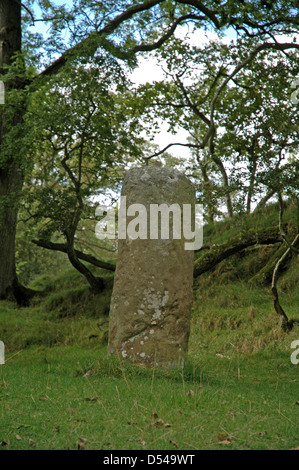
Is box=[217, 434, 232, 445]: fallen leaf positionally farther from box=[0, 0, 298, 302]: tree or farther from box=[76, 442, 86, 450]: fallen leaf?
box=[0, 0, 298, 302]: tree

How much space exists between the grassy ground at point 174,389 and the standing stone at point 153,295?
379mm

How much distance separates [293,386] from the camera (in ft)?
28.8

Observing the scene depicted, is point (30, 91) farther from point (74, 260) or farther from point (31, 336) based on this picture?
point (31, 336)

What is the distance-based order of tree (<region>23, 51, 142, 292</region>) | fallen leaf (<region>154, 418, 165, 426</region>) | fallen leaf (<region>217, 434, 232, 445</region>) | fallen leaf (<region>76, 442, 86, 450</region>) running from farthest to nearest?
tree (<region>23, 51, 142, 292</region>)
fallen leaf (<region>154, 418, 165, 426</region>)
fallen leaf (<region>217, 434, 232, 445</region>)
fallen leaf (<region>76, 442, 86, 450</region>)

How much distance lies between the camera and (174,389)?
699 centimetres

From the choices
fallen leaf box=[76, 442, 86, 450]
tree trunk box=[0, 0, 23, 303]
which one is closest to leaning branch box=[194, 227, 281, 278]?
tree trunk box=[0, 0, 23, 303]

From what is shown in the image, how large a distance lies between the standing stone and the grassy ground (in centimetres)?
38

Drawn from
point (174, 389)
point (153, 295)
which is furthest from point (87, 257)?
point (174, 389)

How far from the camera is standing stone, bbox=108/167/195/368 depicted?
8555 mm

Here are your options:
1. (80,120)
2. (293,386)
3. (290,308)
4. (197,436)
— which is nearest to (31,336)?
(80,120)

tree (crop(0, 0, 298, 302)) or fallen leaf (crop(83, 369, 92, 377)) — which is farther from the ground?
tree (crop(0, 0, 298, 302))

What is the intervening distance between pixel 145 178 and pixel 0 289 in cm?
1205

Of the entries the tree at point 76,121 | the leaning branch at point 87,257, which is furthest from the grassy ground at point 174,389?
the tree at point 76,121

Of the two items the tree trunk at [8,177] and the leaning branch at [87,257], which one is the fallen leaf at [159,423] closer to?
the leaning branch at [87,257]
